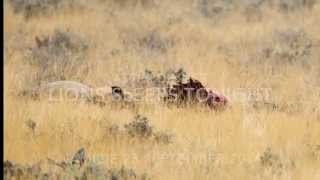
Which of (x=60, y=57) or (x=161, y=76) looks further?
(x=60, y=57)

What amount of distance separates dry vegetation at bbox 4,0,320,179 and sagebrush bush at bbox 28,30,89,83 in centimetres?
1

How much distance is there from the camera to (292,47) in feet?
26.1

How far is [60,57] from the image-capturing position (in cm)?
755

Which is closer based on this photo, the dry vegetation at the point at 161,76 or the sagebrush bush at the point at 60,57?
the dry vegetation at the point at 161,76

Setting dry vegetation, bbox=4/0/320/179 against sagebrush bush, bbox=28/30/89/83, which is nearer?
dry vegetation, bbox=4/0/320/179

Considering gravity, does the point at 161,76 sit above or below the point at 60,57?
below

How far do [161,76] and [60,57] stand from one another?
1.11 meters

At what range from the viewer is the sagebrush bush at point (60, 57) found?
7.29m

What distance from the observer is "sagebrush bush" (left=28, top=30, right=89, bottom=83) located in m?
7.29

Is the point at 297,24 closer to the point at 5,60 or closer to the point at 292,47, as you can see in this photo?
the point at 292,47

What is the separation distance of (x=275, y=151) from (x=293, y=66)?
1.50 m

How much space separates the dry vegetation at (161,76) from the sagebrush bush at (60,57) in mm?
12

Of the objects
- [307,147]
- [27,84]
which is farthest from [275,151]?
[27,84]

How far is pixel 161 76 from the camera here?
740 centimetres
